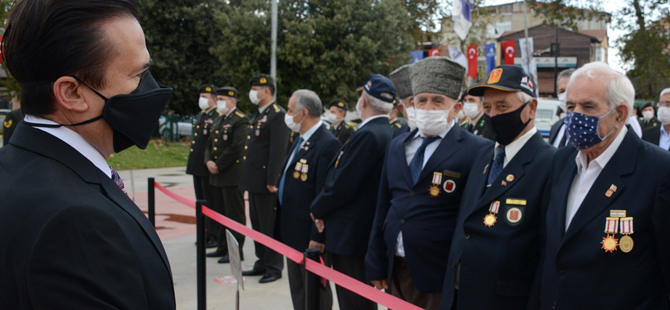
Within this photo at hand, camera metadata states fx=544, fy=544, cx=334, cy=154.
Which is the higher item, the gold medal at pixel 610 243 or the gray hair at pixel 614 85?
the gray hair at pixel 614 85

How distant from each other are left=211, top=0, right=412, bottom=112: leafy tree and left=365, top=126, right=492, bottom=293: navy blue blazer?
18773 mm

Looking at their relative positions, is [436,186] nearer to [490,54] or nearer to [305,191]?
[305,191]

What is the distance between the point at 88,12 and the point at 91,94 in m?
0.20

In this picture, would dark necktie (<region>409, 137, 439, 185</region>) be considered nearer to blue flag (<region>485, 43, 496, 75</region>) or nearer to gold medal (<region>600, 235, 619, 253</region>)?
gold medal (<region>600, 235, 619, 253</region>)

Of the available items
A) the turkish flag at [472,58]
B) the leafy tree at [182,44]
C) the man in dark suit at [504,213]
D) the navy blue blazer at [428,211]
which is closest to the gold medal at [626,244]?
the man in dark suit at [504,213]

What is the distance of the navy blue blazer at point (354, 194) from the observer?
407cm

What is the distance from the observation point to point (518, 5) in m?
68.2

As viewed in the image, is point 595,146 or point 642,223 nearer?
point 642,223

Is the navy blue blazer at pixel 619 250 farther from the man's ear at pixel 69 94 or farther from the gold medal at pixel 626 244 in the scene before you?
the man's ear at pixel 69 94

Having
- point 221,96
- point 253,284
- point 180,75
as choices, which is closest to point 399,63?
point 180,75

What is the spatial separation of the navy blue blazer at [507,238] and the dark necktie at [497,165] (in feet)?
0.24

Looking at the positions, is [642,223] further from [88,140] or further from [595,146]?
[88,140]

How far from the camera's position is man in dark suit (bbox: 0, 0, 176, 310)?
1168mm

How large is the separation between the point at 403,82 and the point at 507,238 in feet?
7.41
